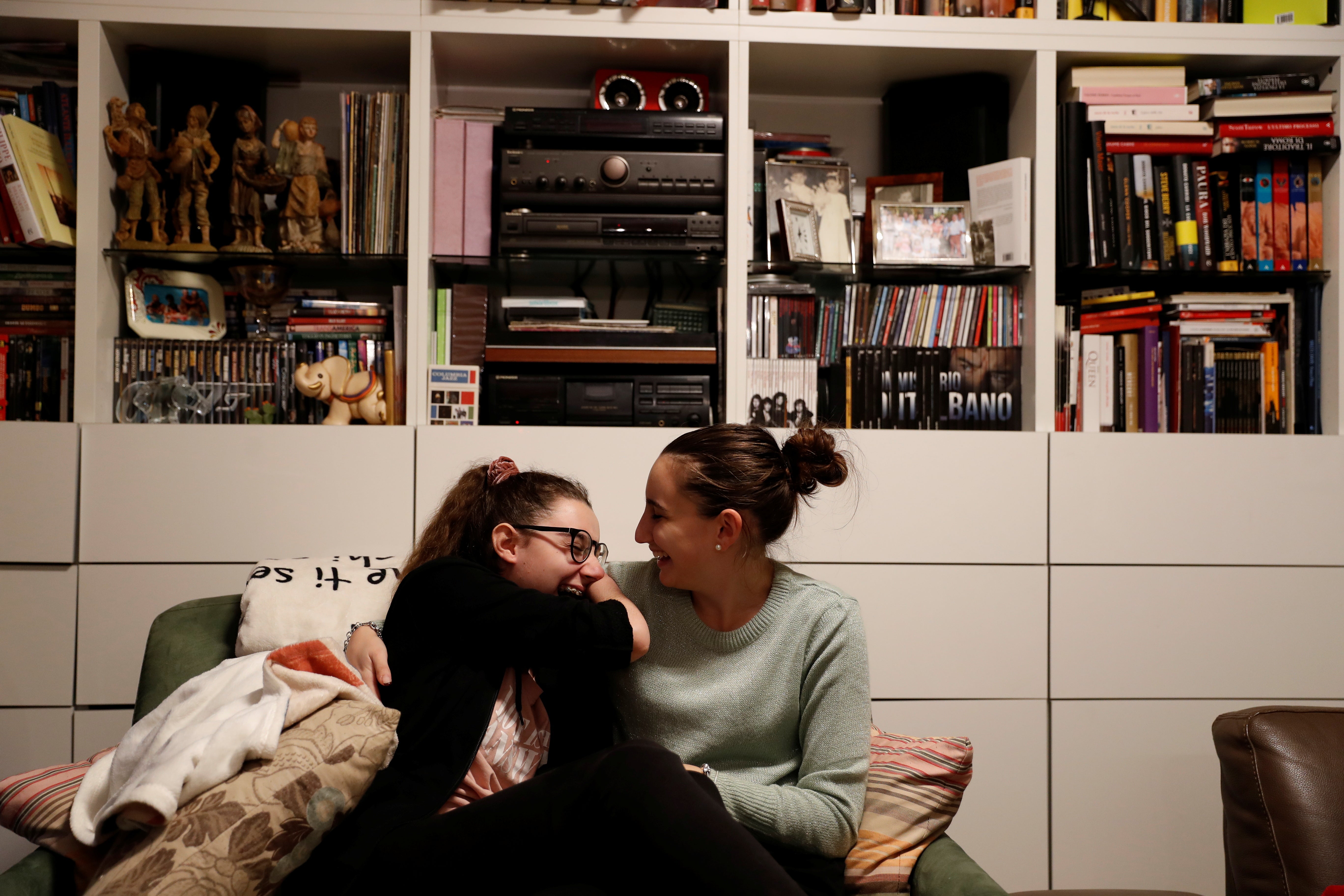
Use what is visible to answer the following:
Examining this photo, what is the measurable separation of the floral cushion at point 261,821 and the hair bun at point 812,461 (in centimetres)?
69

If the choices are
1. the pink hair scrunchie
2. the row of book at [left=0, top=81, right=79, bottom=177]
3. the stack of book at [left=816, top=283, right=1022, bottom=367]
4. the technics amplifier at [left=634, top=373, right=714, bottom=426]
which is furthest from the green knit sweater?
the row of book at [left=0, top=81, right=79, bottom=177]

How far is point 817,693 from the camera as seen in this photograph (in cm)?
127

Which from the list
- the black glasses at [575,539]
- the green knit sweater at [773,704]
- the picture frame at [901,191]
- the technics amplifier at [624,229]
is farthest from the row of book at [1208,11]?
the black glasses at [575,539]

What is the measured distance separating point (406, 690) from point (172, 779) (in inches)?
12.8

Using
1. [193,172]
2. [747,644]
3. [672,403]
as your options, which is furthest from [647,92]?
[747,644]

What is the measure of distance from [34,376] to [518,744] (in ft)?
5.13

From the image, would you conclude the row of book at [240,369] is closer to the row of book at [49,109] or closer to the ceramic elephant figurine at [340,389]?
the ceramic elephant figurine at [340,389]

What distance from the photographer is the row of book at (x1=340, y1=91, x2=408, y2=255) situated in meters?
2.04

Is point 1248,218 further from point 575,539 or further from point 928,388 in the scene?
point 575,539

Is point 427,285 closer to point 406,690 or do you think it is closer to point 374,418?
point 374,418

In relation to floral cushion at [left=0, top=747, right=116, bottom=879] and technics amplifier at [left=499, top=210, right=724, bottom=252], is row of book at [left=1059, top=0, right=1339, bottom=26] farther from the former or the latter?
floral cushion at [left=0, top=747, right=116, bottom=879]

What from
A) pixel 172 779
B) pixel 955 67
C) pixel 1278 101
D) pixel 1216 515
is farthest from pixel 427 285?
pixel 1278 101

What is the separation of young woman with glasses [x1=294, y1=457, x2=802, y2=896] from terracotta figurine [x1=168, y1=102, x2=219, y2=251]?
1080mm

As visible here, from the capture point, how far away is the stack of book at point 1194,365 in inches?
82.1
